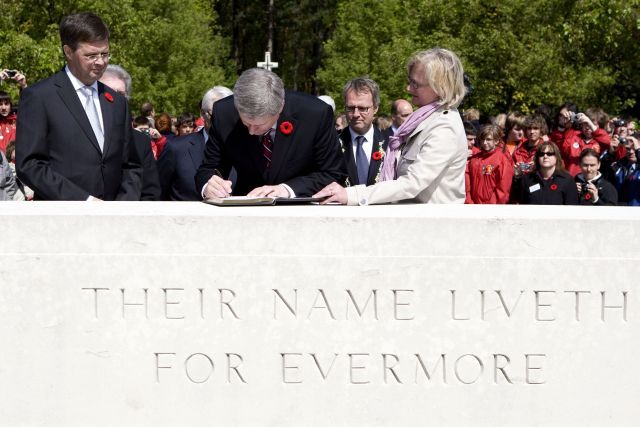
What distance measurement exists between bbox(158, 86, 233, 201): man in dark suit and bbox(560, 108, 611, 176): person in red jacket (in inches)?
241

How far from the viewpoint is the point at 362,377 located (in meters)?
4.45

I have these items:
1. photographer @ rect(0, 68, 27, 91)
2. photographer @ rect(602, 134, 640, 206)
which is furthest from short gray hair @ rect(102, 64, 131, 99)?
photographer @ rect(602, 134, 640, 206)

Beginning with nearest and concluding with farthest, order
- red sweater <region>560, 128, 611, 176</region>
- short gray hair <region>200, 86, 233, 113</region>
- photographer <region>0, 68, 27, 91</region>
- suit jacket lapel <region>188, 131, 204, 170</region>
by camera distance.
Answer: suit jacket lapel <region>188, 131, 204, 170</region> < short gray hair <region>200, 86, 233, 113</region> < photographer <region>0, 68, 27, 91</region> < red sweater <region>560, 128, 611, 176</region>

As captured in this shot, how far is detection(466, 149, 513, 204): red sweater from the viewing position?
31.0ft

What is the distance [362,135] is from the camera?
7660 millimetres

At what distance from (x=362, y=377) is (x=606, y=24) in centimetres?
1948

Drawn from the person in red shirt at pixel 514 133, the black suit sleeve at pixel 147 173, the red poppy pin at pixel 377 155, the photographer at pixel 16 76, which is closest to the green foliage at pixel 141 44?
the photographer at pixel 16 76

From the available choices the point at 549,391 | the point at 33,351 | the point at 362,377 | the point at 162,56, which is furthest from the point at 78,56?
the point at 162,56

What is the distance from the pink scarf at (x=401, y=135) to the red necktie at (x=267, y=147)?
0.60 meters

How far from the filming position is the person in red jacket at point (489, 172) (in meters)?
9.46

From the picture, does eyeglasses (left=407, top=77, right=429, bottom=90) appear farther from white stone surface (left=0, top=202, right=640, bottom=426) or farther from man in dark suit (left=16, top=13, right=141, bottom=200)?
man in dark suit (left=16, top=13, right=141, bottom=200)

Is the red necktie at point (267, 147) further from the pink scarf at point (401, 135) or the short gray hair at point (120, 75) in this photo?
the short gray hair at point (120, 75)

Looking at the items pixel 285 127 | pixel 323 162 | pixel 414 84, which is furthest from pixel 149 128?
pixel 414 84

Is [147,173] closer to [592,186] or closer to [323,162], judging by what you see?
[323,162]
